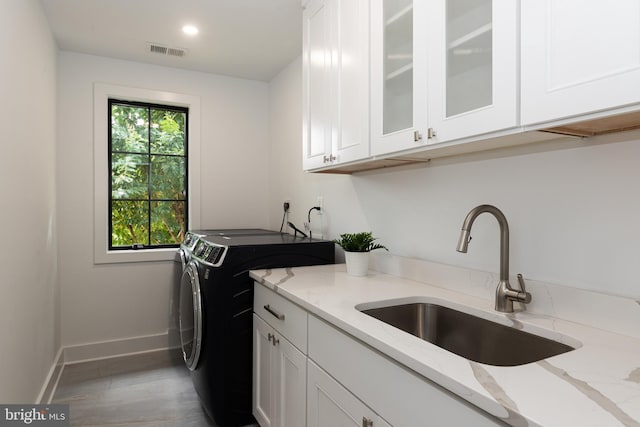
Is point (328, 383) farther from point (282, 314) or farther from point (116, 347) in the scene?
point (116, 347)

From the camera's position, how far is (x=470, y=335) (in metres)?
1.31

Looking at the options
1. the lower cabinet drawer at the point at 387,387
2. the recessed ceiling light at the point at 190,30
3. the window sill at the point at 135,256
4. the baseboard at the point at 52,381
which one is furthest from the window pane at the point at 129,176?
the lower cabinet drawer at the point at 387,387

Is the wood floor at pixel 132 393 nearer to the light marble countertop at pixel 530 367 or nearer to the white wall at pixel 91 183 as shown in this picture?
the white wall at pixel 91 183

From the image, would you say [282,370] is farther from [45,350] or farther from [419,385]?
[45,350]

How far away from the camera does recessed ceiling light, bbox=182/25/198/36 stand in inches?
98.0

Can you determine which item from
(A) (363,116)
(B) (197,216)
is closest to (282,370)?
(A) (363,116)

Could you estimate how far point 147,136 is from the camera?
3268 mm

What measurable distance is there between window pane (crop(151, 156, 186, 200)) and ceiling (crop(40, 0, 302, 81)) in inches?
31.6

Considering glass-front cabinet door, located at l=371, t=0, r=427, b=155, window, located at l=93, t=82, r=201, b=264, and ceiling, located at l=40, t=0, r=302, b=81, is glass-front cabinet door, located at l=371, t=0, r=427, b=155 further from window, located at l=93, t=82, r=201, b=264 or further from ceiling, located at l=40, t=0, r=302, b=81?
window, located at l=93, t=82, r=201, b=264

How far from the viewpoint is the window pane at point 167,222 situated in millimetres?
3289

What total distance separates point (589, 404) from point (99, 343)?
3293 millimetres

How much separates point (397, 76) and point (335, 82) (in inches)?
18.1

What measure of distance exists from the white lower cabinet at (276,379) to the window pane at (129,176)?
6.30ft

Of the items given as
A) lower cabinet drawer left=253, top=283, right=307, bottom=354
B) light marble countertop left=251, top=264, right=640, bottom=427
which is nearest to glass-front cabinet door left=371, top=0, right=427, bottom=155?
light marble countertop left=251, top=264, right=640, bottom=427
